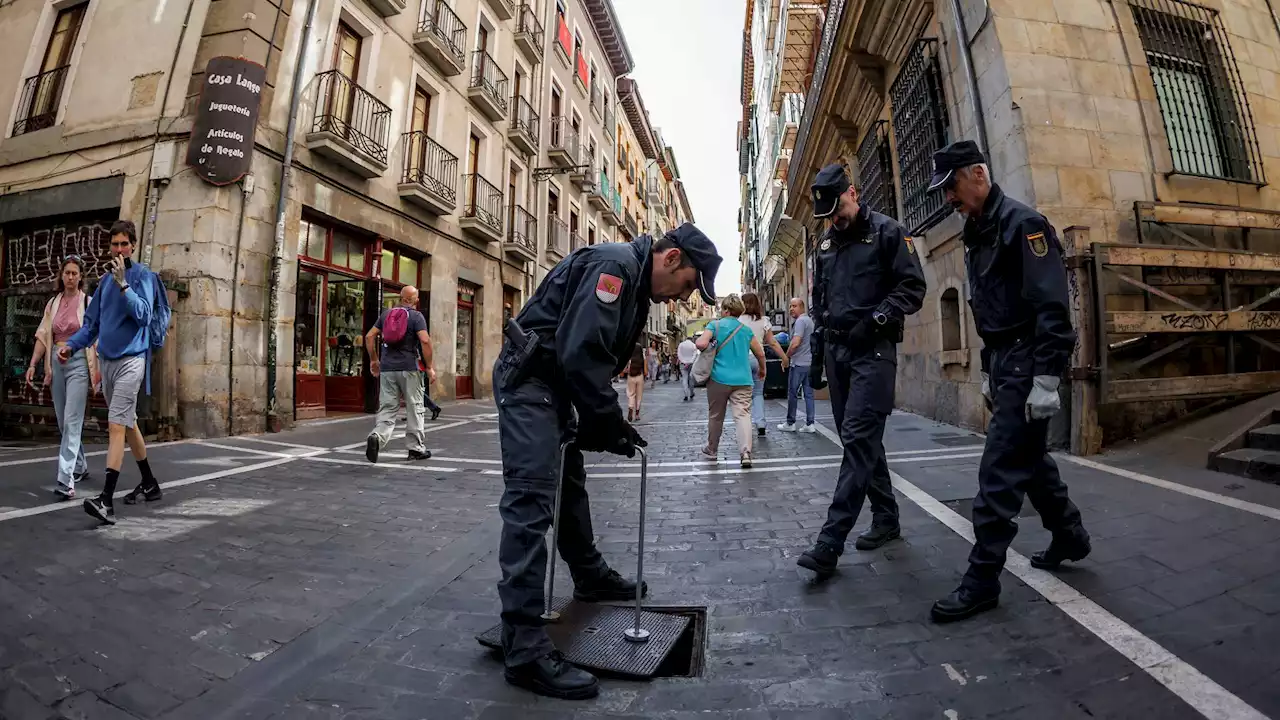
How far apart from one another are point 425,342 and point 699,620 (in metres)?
4.86

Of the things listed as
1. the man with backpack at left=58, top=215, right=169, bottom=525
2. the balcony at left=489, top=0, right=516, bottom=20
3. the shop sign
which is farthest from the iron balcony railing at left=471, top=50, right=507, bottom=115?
the man with backpack at left=58, top=215, right=169, bottom=525

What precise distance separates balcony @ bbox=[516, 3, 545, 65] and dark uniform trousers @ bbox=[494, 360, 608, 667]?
18.9 meters

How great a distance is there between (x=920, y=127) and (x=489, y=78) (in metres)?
11.8

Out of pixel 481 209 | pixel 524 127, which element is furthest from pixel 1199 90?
pixel 524 127

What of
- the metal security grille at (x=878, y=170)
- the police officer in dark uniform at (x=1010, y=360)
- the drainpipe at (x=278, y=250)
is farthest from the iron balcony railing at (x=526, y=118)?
the police officer in dark uniform at (x=1010, y=360)

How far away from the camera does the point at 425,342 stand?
20.5ft

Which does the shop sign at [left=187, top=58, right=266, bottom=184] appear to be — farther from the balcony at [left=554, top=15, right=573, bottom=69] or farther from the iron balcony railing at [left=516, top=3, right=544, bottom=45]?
the balcony at [left=554, top=15, right=573, bottom=69]

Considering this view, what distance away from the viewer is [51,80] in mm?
10039

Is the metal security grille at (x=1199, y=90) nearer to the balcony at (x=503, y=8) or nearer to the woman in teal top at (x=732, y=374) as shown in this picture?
the woman in teal top at (x=732, y=374)

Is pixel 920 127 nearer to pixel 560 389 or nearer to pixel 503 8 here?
pixel 560 389

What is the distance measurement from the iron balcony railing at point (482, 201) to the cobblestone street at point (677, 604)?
1155 cm

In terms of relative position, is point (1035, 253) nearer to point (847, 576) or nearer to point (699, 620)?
point (847, 576)

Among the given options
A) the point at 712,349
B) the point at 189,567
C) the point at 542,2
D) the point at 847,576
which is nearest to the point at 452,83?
the point at 542,2

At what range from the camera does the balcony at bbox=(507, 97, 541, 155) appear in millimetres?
17391
